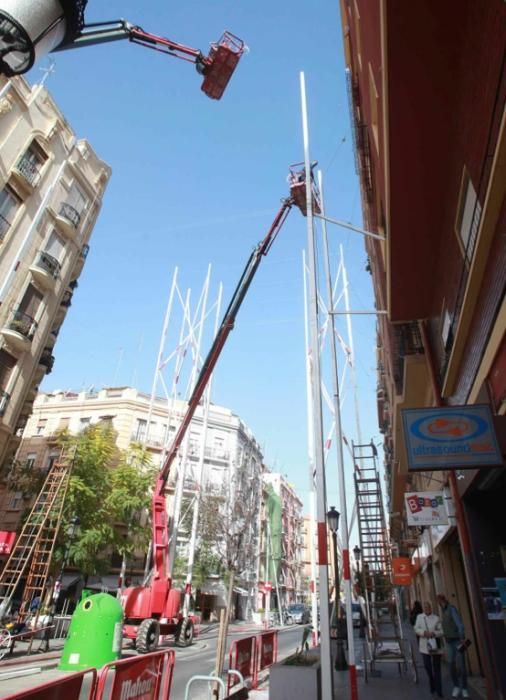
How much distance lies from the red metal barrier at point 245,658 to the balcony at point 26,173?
18.1m

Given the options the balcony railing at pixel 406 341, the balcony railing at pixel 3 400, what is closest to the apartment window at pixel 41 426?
the balcony railing at pixel 3 400

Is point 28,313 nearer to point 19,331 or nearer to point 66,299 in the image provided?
point 19,331

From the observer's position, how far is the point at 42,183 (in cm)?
2014

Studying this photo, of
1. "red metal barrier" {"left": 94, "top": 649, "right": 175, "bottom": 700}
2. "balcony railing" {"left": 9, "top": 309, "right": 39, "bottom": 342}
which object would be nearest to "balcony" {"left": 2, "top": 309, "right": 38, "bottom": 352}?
"balcony railing" {"left": 9, "top": 309, "right": 39, "bottom": 342}

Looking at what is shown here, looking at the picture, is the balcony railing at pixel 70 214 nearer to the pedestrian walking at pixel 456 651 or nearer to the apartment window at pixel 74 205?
the apartment window at pixel 74 205

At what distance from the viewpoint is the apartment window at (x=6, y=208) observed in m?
17.7

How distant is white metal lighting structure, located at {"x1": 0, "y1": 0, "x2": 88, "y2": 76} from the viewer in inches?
135

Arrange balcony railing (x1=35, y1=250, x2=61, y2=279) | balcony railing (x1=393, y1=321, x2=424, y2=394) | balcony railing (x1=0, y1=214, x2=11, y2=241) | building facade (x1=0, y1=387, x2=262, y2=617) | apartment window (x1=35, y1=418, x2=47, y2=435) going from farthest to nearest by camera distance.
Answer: apartment window (x1=35, y1=418, x2=47, y2=435)
building facade (x1=0, y1=387, x2=262, y2=617)
balcony railing (x1=35, y1=250, x2=61, y2=279)
balcony railing (x1=0, y1=214, x2=11, y2=241)
balcony railing (x1=393, y1=321, x2=424, y2=394)

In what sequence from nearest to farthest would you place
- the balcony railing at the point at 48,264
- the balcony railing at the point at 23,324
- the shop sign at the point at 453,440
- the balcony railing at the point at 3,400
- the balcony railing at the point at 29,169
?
the shop sign at the point at 453,440
the balcony railing at the point at 3,400
the balcony railing at the point at 23,324
the balcony railing at the point at 29,169
the balcony railing at the point at 48,264

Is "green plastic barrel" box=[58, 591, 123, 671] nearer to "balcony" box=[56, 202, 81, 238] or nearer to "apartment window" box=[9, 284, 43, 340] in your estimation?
"apartment window" box=[9, 284, 43, 340]

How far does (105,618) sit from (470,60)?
8947 mm

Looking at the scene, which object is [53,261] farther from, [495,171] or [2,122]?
[495,171]

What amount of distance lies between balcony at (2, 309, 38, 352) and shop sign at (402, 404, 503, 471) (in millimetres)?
16198

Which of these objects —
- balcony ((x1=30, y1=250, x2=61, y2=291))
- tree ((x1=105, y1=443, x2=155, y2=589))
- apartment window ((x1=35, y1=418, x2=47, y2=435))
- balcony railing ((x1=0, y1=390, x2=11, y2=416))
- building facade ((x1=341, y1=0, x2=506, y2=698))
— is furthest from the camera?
apartment window ((x1=35, y1=418, x2=47, y2=435))
